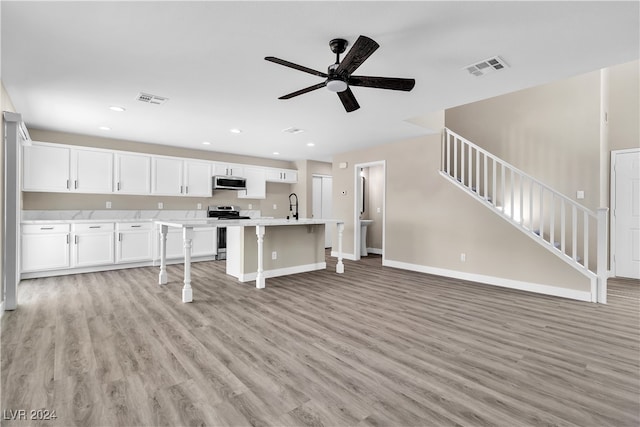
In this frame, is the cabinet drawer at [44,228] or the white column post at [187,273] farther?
the cabinet drawer at [44,228]

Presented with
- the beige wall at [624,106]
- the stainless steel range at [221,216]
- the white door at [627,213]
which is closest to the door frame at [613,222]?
the white door at [627,213]

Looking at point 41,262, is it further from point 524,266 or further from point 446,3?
point 524,266

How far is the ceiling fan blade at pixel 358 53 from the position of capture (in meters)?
2.02

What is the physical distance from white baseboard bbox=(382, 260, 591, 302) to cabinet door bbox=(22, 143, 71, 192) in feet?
20.0

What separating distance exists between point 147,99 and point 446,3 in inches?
136

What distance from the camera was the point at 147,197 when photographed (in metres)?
6.37

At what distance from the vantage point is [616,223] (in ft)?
17.7

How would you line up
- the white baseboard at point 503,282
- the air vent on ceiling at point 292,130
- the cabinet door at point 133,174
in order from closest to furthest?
the white baseboard at point 503,282 → the air vent on ceiling at point 292,130 → the cabinet door at point 133,174

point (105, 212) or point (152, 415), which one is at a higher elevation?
point (105, 212)

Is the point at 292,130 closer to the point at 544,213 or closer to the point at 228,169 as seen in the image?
the point at 228,169

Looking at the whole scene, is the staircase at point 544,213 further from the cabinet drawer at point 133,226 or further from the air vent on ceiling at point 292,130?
the cabinet drawer at point 133,226

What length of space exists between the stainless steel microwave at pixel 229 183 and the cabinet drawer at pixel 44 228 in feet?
8.93

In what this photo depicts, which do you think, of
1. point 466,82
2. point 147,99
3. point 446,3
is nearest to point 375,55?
point 446,3

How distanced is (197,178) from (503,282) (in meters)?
6.08
